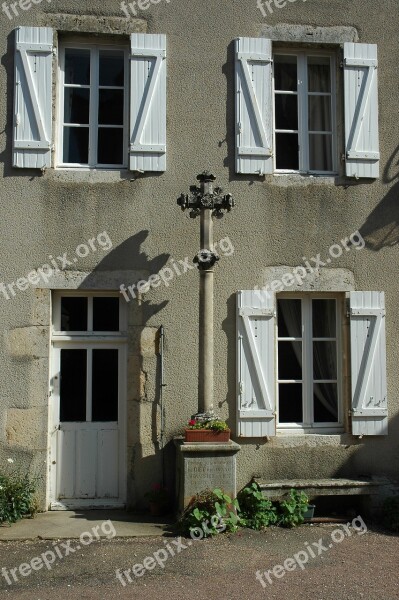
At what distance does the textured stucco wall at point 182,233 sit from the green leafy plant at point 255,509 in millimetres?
337

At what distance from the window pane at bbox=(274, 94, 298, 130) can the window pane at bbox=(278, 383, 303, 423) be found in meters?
2.87

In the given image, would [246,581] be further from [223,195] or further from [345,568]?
[223,195]

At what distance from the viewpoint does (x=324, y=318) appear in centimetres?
725

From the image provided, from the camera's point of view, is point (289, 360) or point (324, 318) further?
point (324, 318)

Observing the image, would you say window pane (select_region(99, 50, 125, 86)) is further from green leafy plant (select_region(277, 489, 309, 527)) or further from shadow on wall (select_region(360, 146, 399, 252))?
green leafy plant (select_region(277, 489, 309, 527))

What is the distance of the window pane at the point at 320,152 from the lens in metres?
7.38

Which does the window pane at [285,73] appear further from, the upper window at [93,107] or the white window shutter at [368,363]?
the white window shutter at [368,363]

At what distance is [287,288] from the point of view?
701 cm

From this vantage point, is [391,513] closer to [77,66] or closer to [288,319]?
[288,319]

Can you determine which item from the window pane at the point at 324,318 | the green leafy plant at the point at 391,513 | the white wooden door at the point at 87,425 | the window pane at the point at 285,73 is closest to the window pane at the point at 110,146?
the window pane at the point at 285,73

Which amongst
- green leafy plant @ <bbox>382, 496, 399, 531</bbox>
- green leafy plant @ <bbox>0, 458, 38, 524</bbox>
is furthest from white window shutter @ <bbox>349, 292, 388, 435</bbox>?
green leafy plant @ <bbox>0, 458, 38, 524</bbox>

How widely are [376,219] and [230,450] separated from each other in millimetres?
2977

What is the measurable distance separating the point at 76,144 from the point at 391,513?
4970 millimetres

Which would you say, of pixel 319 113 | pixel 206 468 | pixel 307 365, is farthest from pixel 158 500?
pixel 319 113
